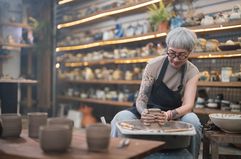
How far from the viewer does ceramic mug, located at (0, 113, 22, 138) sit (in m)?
1.47

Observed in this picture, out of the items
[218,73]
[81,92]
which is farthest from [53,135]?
[81,92]

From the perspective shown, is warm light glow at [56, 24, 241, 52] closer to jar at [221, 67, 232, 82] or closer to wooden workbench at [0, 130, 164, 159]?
jar at [221, 67, 232, 82]

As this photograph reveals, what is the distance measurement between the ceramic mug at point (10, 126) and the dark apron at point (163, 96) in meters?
0.94

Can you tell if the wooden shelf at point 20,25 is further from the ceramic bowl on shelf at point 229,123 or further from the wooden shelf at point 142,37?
the ceramic bowl on shelf at point 229,123

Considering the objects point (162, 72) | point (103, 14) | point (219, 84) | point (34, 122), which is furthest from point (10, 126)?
point (103, 14)

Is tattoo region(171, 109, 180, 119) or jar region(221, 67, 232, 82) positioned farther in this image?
jar region(221, 67, 232, 82)

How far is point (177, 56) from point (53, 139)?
124 centimetres

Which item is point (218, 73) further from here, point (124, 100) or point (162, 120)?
point (162, 120)

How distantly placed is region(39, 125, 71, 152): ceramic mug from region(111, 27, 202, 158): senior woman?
99 cm

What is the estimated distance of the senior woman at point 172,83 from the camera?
2.14 m

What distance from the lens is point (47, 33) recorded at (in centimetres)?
560

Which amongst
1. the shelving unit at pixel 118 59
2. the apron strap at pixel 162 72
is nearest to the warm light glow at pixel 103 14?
the shelving unit at pixel 118 59

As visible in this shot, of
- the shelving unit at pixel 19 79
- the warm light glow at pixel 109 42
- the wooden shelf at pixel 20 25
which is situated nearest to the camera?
the warm light glow at pixel 109 42

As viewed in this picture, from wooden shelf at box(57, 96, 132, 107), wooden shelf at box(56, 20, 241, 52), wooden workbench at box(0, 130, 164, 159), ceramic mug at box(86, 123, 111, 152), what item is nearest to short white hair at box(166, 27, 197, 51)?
wooden workbench at box(0, 130, 164, 159)
